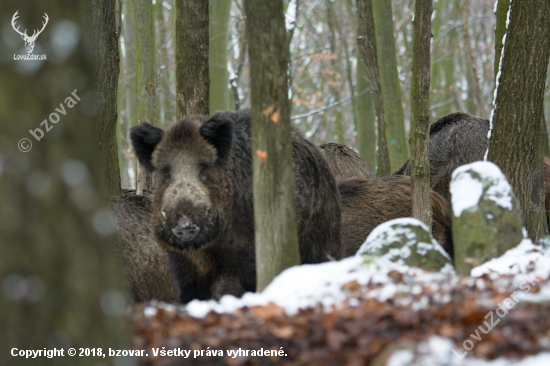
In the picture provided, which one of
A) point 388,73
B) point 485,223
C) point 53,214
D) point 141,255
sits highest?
point 388,73

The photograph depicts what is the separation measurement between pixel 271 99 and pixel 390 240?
4.92 ft

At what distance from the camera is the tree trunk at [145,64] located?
37.3 ft

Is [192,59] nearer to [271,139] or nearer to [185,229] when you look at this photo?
[185,229]

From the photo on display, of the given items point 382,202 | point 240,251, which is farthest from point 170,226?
point 382,202

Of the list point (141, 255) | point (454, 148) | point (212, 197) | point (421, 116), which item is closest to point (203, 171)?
point (212, 197)

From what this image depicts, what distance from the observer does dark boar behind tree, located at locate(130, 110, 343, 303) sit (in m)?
6.45

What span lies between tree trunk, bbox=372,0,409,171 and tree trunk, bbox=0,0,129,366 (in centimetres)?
996

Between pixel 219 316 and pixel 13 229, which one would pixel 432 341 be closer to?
pixel 219 316

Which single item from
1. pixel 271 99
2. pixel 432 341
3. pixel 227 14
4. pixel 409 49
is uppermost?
pixel 409 49

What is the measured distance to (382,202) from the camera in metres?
9.52

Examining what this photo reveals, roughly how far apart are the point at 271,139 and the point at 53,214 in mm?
2351

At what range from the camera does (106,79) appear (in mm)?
8211

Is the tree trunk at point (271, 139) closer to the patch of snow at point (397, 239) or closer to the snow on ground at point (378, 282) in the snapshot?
the snow on ground at point (378, 282)

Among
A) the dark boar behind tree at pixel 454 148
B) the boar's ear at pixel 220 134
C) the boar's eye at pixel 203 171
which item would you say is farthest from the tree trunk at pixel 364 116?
Result: the boar's eye at pixel 203 171
